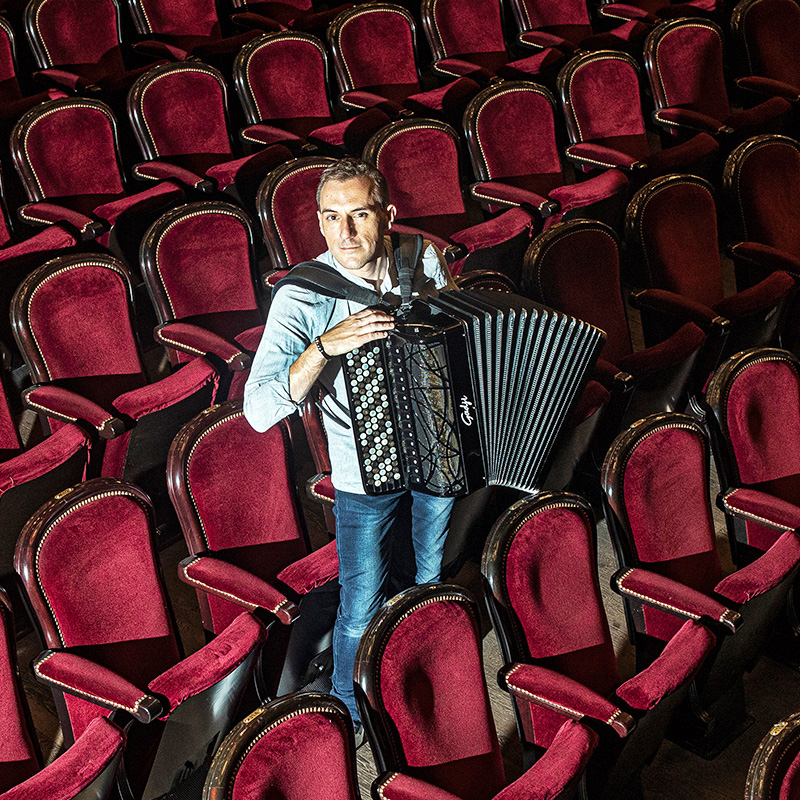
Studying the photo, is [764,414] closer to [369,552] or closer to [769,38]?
[369,552]

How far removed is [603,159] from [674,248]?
0.17 metres

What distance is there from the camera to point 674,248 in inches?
40.4

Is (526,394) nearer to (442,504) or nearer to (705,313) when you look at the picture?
(442,504)

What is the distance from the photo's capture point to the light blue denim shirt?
578 mm

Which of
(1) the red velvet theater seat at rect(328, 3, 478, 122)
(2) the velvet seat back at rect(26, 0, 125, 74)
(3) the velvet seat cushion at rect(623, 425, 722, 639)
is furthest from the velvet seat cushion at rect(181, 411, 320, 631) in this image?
(2) the velvet seat back at rect(26, 0, 125, 74)

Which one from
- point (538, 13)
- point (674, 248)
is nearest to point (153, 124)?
point (674, 248)

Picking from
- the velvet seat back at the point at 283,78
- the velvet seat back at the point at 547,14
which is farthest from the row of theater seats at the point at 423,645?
the velvet seat back at the point at 547,14

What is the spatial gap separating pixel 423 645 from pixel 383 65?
0.90m

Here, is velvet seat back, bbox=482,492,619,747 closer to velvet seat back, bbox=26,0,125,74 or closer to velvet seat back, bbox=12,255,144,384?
velvet seat back, bbox=12,255,144,384

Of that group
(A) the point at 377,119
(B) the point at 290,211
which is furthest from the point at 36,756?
(A) the point at 377,119

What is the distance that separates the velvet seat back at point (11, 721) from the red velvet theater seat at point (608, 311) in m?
0.50

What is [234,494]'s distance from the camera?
698 millimetres

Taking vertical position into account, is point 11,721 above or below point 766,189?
below

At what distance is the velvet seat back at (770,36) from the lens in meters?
1.41
